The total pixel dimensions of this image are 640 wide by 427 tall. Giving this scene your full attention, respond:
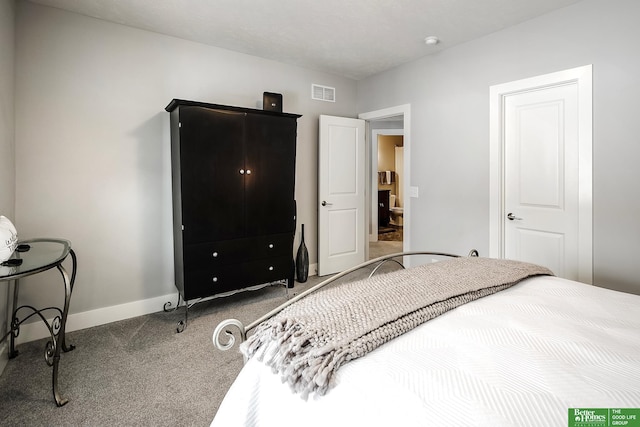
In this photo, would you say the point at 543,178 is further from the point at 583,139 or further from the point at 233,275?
the point at 233,275

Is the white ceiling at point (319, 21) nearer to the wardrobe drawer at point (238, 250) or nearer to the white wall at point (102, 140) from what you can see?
the white wall at point (102, 140)

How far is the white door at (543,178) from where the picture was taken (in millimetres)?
2662

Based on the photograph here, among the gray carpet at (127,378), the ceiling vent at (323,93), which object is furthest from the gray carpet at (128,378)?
the ceiling vent at (323,93)

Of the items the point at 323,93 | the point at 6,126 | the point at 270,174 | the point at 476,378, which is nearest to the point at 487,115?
the point at 323,93

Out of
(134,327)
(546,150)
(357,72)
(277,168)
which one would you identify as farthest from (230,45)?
(546,150)

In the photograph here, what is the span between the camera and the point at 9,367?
6.98 ft

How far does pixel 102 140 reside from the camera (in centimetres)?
276

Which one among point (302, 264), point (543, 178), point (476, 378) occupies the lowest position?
point (302, 264)

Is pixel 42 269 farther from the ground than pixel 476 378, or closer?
farther from the ground

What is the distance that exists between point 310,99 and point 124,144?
83.8 inches

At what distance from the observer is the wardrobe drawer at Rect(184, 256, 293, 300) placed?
9.14 ft

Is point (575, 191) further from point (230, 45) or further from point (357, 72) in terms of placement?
point (230, 45)

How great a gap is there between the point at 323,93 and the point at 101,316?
3344 mm

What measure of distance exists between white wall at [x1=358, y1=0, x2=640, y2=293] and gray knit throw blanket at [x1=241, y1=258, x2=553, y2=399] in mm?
1665
